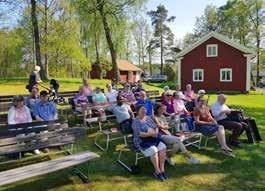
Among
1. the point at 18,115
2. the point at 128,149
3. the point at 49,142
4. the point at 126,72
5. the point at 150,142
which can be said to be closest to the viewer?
the point at 49,142

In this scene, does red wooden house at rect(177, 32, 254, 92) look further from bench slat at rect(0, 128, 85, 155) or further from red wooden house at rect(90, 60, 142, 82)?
bench slat at rect(0, 128, 85, 155)

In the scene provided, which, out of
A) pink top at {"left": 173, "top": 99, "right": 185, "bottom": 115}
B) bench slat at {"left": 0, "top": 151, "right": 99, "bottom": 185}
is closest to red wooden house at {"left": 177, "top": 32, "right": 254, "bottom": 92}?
pink top at {"left": 173, "top": 99, "right": 185, "bottom": 115}

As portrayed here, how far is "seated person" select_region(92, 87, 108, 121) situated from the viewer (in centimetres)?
992

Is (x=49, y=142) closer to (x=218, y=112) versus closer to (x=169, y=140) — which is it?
(x=169, y=140)

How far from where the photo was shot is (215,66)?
1291 inches

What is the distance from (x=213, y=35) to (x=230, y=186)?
90.2ft

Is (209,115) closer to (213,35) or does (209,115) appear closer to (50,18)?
(213,35)

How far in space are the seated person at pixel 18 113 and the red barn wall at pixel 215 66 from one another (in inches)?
1057

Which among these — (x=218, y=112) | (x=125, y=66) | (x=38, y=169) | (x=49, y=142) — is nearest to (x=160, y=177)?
(x=49, y=142)

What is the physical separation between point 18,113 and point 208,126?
14.7 ft

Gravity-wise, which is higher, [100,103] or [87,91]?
[87,91]

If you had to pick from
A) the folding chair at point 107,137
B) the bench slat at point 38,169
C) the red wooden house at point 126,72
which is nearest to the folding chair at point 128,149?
the folding chair at point 107,137

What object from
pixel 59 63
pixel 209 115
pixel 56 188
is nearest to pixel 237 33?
pixel 59 63

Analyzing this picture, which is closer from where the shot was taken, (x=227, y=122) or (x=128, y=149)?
(x=128, y=149)
